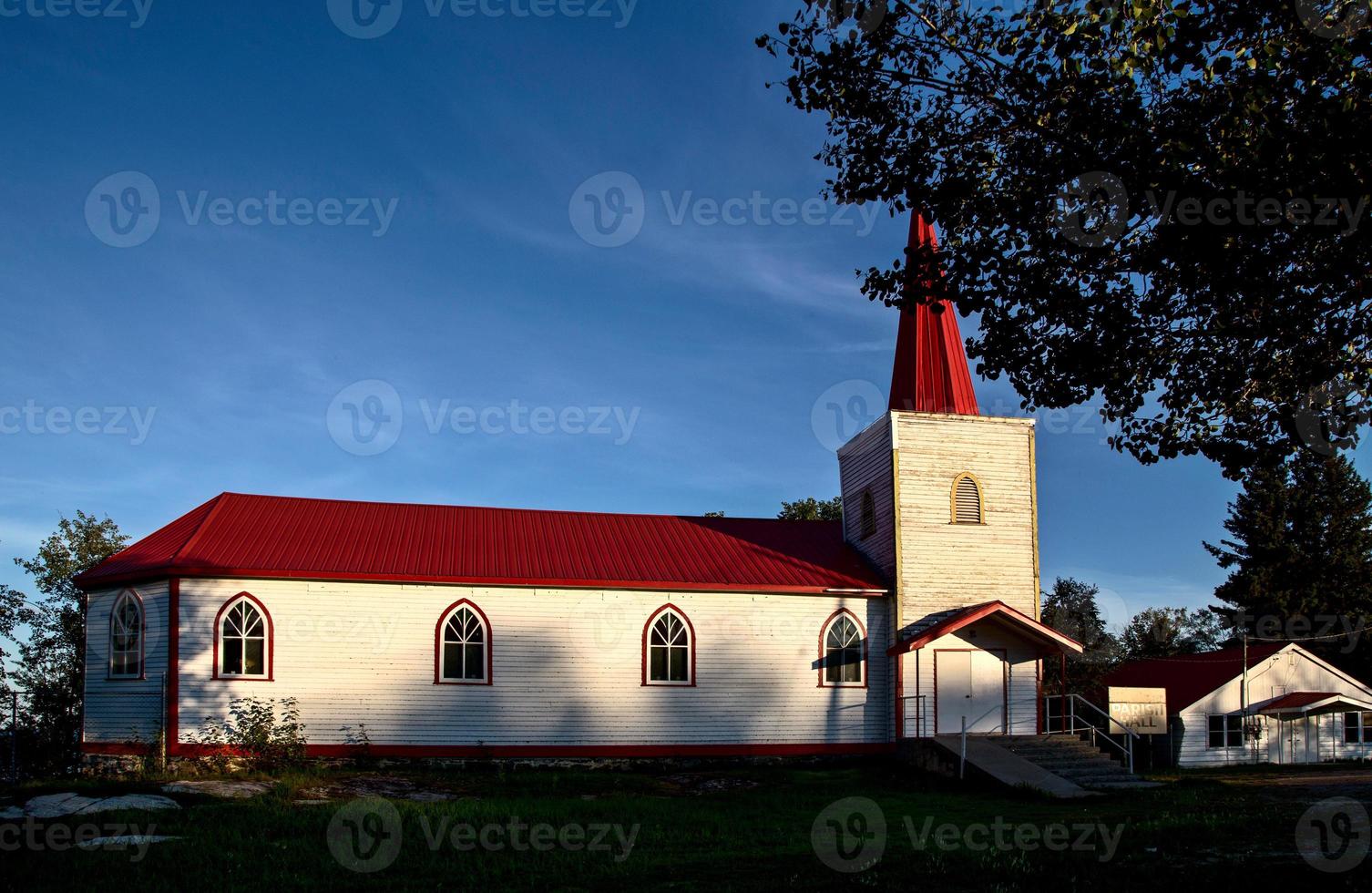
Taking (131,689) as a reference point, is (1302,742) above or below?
below

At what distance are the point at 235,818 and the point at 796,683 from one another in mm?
14144

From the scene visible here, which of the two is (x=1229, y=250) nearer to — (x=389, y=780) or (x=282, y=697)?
(x=389, y=780)

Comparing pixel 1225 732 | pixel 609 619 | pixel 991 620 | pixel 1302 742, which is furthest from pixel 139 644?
pixel 1302 742

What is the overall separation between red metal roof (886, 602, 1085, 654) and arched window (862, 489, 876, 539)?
3.07m

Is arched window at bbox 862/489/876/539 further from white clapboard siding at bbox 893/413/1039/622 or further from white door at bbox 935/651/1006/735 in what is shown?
white door at bbox 935/651/1006/735

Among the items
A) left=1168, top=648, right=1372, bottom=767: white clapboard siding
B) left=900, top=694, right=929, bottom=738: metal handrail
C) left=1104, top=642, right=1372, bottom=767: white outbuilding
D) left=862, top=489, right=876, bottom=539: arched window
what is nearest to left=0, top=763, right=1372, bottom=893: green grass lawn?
left=900, top=694, right=929, bottom=738: metal handrail

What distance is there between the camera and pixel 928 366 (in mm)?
29922

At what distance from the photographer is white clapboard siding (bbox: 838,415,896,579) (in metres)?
28.4

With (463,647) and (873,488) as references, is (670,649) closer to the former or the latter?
(463,647)

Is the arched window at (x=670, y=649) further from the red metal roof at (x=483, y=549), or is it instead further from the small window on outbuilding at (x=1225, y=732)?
the small window on outbuilding at (x=1225, y=732)

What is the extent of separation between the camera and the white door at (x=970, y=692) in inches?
1089

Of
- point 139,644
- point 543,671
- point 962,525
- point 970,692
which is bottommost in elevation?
point 970,692

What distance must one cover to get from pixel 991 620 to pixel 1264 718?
17.4m

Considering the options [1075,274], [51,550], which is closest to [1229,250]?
[1075,274]
